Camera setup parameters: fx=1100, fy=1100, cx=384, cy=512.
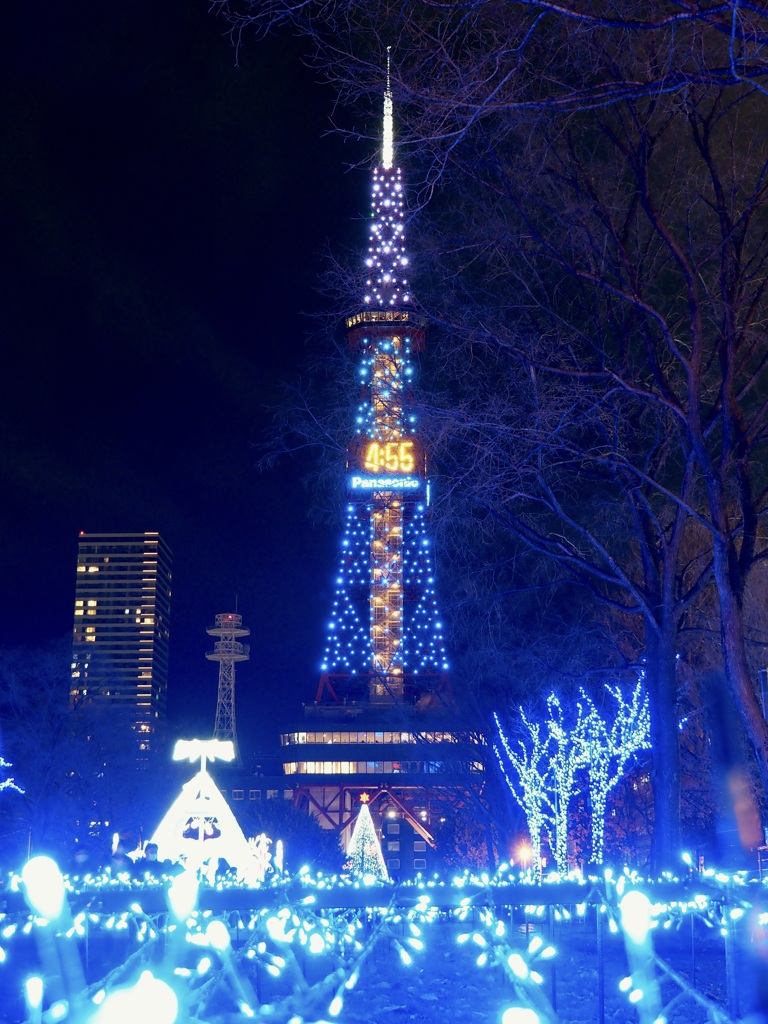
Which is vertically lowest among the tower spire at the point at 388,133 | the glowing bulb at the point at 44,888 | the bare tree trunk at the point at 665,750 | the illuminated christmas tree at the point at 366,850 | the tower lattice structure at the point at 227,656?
the illuminated christmas tree at the point at 366,850

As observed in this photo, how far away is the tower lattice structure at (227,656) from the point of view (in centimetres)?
10869

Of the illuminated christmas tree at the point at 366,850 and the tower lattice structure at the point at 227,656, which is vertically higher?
the tower lattice structure at the point at 227,656

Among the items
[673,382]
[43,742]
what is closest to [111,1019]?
[673,382]

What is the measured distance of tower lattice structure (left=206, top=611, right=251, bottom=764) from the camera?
4279 inches

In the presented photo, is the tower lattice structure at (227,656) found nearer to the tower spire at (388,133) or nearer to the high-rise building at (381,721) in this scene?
the high-rise building at (381,721)

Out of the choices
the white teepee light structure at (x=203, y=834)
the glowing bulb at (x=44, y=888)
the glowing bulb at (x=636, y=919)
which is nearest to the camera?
the glowing bulb at (x=44, y=888)

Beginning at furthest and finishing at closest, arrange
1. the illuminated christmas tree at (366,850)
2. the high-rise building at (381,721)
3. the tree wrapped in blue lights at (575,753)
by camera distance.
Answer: the illuminated christmas tree at (366,850) < the high-rise building at (381,721) < the tree wrapped in blue lights at (575,753)

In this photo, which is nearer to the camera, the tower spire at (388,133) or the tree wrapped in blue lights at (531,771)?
the tower spire at (388,133)

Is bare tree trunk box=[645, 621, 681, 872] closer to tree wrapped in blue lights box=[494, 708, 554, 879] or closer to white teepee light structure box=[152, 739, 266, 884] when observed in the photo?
white teepee light structure box=[152, 739, 266, 884]

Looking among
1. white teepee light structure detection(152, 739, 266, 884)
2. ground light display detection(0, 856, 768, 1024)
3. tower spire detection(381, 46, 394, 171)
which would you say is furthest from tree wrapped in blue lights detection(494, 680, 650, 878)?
tower spire detection(381, 46, 394, 171)

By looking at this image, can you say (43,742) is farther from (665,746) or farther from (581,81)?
(581,81)

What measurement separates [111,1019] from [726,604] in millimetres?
8920

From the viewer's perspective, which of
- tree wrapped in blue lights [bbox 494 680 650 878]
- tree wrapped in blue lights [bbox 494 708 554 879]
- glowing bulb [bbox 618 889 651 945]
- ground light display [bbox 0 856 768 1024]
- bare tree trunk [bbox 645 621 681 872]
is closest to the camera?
glowing bulb [bbox 618 889 651 945]

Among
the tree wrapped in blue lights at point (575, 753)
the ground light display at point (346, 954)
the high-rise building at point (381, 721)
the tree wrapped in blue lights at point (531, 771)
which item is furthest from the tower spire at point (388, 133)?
the high-rise building at point (381, 721)
